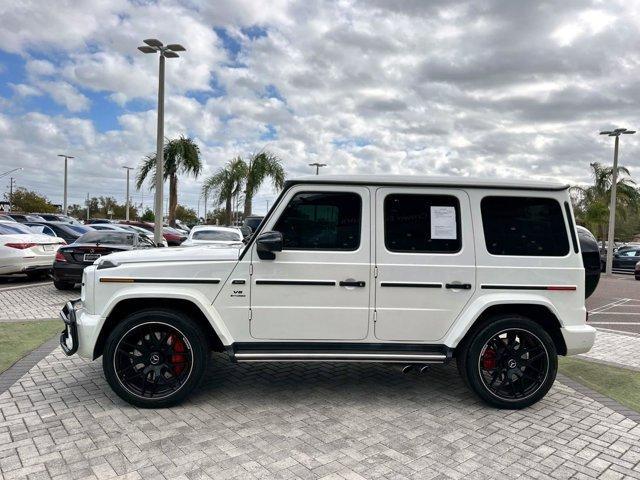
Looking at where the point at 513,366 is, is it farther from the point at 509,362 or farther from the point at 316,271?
the point at 316,271

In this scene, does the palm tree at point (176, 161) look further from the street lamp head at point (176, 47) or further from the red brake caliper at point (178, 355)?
the red brake caliper at point (178, 355)

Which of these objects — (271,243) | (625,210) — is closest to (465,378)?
(271,243)

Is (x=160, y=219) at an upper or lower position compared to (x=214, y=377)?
upper

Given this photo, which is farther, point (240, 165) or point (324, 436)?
point (240, 165)

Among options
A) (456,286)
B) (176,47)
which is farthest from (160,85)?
(456,286)

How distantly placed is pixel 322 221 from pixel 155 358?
1.86 metres

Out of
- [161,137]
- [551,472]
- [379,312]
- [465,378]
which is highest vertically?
[161,137]

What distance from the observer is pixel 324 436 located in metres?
3.85

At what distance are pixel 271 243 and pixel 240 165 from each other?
91.5ft

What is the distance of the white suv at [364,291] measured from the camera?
14.0ft

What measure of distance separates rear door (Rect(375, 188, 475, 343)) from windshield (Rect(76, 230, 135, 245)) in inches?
331

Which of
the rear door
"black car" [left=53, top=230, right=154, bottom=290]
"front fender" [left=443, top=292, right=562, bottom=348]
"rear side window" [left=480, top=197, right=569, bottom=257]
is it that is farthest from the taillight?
"rear side window" [left=480, top=197, right=569, bottom=257]

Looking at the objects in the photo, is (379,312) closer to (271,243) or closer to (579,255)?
(271,243)

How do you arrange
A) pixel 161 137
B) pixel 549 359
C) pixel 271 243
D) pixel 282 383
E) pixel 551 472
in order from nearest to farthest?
1. pixel 551 472
2. pixel 271 243
3. pixel 549 359
4. pixel 282 383
5. pixel 161 137
